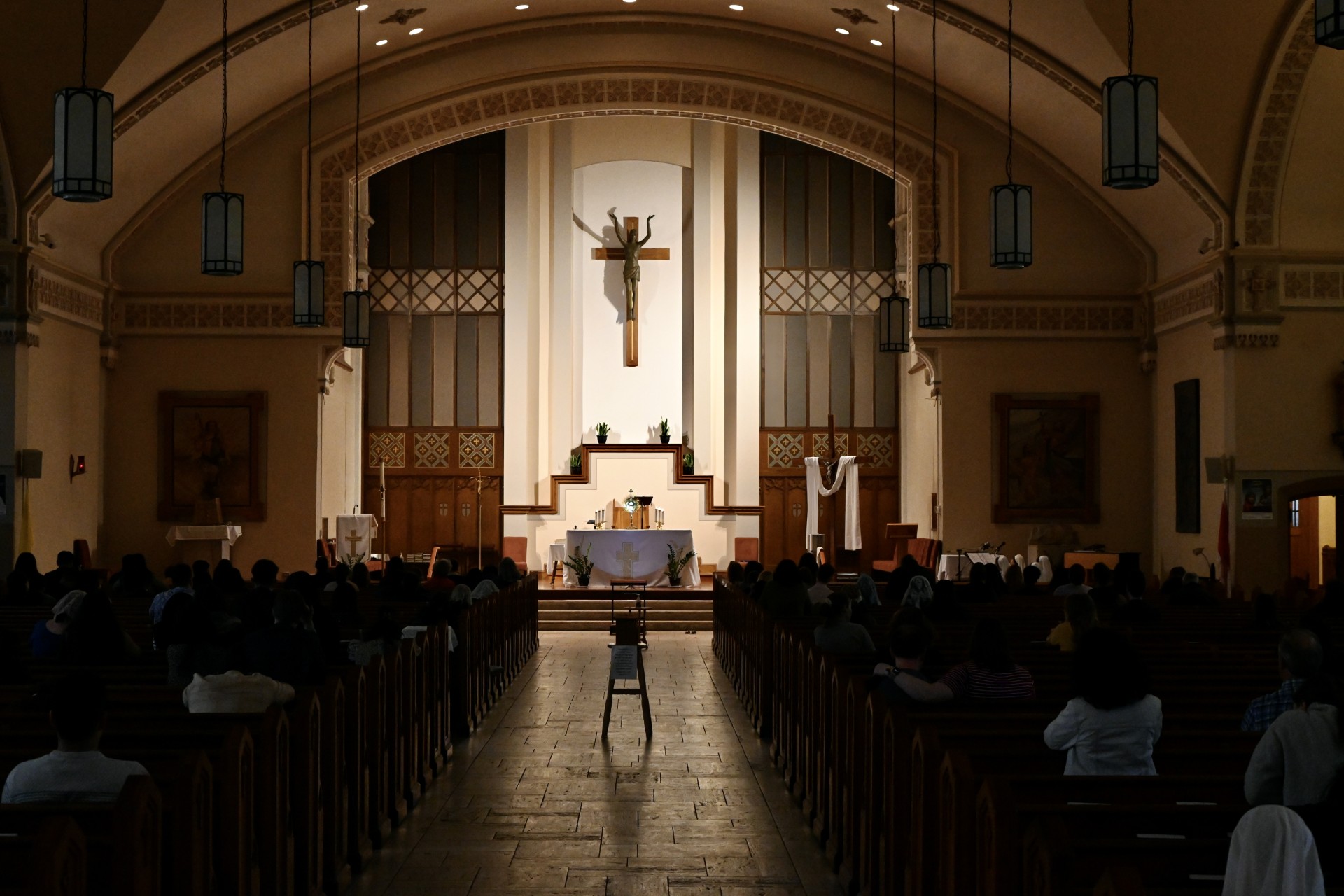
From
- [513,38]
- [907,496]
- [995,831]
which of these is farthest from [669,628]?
[995,831]

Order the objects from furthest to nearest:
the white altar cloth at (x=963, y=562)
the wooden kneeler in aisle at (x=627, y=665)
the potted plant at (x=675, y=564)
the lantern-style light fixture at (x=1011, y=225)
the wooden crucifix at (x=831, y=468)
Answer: the wooden crucifix at (x=831, y=468) < the potted plant at (x=675, y=564) < the white altar cloth at (x=963, y=562) < the lantern-style light fixture at (x=1011, y=225) < the wooden kneeler in aisle at (x=627, y=665)

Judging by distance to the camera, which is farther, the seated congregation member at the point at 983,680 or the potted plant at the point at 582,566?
the potted plant at the point at 582,566

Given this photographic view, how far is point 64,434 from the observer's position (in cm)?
1545

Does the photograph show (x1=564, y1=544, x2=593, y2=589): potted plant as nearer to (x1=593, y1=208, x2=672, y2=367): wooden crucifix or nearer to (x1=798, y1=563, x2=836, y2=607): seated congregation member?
(x1=593, y1=208, x2=672, y2=367): wooden crucifix

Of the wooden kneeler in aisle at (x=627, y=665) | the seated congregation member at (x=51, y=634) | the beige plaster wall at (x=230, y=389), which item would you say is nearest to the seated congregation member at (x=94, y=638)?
the seated congregation member at (x=51, y=634)

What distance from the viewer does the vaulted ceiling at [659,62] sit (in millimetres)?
13383

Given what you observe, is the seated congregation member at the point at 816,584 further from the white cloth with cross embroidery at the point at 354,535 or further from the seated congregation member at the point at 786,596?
the white cloth with cross embroidery at the point at 354,535

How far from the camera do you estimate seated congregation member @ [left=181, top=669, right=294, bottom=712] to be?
4.99 m

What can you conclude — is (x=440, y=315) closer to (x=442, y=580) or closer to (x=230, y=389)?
(x=230, y=389)

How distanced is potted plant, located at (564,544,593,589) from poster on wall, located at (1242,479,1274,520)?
7.59 m

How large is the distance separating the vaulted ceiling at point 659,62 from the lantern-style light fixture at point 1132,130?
4.95m

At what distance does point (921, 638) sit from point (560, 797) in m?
2.25

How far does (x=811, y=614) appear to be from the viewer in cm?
A: 994

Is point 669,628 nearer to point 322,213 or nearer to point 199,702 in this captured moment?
point 322,213
